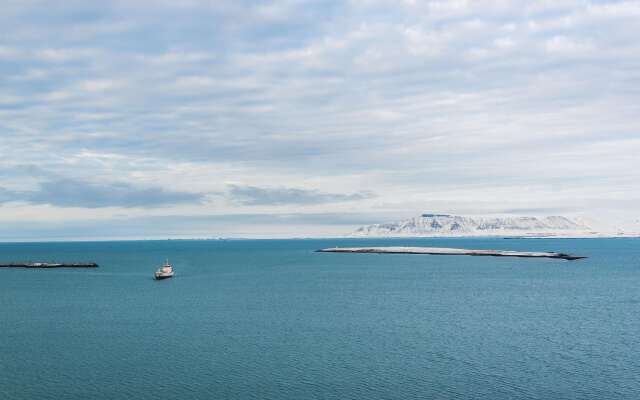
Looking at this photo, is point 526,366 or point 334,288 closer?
point 526,366

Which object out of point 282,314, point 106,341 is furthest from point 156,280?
point 106,341

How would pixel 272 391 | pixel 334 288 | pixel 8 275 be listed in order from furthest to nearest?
pixel 8 275 → pixel 334 288 → pixel 272 391

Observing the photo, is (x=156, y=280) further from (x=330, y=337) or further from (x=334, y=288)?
(x=330, y=337)

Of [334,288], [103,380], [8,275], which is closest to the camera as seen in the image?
[103,380]

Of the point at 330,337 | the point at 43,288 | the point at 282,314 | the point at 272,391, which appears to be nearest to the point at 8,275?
the point at 43,288

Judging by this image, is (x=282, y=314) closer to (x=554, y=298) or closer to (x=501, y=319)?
(x=501, y=319)

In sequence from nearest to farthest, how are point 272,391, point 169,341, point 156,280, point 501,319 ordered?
point 272,391 < point 169,341 < point 501,319 < point 156,280
